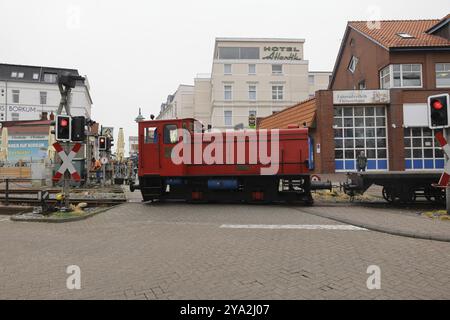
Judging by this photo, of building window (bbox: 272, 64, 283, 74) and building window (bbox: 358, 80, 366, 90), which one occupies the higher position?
building window (bbox: 272, 64, 283, 74)

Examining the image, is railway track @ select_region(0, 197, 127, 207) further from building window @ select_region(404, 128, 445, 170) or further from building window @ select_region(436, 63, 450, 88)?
building window @ select_region(436, 63, 450, 88)

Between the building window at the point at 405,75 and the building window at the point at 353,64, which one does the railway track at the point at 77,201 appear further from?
the building window at the point at 353,64

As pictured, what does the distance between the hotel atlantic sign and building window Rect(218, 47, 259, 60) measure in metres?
1.60

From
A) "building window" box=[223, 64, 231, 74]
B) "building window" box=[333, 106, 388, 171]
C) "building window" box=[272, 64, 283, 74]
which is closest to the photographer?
"building window" box=[333, 106, 388, 171]

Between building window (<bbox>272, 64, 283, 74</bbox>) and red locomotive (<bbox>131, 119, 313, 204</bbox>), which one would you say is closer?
red locomotive (<bbox>131, 119, 313, 204</bbox>)

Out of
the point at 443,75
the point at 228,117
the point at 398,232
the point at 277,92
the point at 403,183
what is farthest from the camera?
the point at 277,92

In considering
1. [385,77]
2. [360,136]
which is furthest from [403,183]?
[385,77]

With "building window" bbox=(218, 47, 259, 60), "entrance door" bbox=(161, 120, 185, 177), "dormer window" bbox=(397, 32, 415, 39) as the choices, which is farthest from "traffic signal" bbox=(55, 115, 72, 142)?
"building window" bbox=(218, 47, 259, 60)

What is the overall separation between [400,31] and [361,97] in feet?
32.4

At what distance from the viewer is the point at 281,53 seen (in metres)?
49.1

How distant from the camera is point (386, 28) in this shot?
2662cm

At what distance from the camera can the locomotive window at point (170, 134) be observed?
462 inches

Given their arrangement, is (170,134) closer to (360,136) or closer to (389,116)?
(360,136)

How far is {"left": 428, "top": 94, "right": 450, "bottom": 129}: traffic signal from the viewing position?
27.7ft
